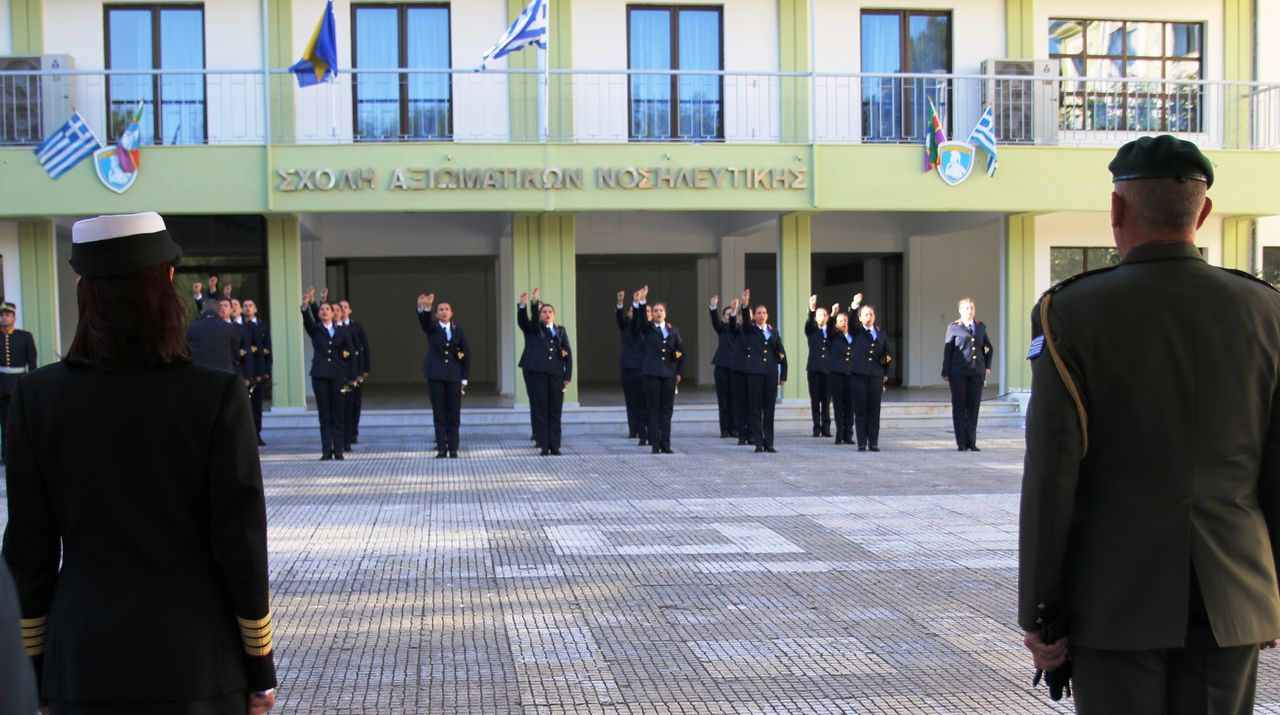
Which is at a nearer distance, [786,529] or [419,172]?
[786,529]

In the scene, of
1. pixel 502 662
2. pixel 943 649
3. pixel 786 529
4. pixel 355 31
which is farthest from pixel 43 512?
pixel 355 31

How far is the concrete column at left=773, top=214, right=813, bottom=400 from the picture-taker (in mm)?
19344

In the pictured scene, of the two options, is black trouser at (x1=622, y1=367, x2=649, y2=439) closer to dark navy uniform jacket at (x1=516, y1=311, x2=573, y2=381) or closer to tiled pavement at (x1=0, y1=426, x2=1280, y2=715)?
dark navy uniform jacket at (x1=516, y1=311, x2=573, y2=381)

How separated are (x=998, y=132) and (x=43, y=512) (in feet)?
60.5

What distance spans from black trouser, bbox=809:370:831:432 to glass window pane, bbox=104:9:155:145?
33.8ft

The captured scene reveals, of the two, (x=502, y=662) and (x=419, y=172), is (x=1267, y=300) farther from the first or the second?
(x=419, y=172)

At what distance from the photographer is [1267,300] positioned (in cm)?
296

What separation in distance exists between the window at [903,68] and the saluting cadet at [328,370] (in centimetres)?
907

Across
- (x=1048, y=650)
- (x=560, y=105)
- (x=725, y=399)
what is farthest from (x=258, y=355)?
(x=1048, y=650)

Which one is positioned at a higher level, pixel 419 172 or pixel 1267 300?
pixel 419 172

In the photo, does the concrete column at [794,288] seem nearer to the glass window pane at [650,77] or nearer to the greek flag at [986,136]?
the glass window pane at [650,77]

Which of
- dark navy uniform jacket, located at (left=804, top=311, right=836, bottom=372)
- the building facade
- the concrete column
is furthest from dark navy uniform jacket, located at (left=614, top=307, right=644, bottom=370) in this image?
the concrete column

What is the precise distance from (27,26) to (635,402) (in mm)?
10492

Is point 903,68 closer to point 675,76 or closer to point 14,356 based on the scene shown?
point 675,76
